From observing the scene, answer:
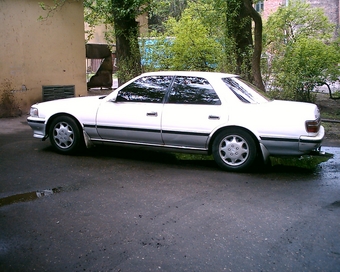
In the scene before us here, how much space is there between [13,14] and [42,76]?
6.33 feet

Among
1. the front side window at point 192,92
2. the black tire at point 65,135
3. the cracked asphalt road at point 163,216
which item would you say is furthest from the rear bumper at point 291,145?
the black tire at point 65,135

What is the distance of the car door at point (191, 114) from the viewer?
6.30 metres

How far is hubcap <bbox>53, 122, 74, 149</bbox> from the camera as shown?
23.6 ft

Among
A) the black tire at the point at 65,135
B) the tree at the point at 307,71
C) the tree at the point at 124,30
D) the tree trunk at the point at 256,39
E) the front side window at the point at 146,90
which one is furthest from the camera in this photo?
the tree at the point at 124,30

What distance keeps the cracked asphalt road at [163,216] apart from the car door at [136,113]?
473 mm

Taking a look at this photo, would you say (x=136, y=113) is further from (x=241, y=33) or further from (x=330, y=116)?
(x=330, y=116)

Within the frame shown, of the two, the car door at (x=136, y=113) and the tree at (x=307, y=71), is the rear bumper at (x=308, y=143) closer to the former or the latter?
the car door at (x=136, y=113)

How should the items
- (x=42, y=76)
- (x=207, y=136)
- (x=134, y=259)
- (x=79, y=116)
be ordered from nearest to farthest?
(x=134, y=259) < (x=207, y=136) < (x=79, y=116) < (x=42, y=76)

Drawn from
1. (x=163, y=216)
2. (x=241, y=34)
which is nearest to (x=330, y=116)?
Answer: (x=241, y=34)

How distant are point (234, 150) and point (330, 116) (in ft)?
22.7

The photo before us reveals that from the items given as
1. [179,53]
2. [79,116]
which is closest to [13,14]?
[179,53]

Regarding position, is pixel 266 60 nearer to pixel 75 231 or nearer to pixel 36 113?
pixel 36 113

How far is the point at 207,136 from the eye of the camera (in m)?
6.31

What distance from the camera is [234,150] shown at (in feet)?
20.4
